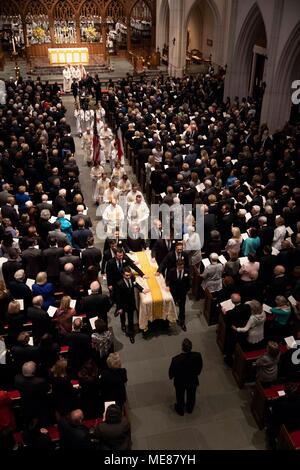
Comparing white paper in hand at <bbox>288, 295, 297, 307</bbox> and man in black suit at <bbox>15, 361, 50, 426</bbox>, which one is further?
white paper in hand at <bbox>288, 295, 297, 307</bbox>

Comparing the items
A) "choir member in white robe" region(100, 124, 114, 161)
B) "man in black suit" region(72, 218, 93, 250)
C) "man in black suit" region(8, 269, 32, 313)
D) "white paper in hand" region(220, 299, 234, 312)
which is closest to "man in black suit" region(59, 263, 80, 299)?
"man in black suit" region(8, 269, 32, 313)

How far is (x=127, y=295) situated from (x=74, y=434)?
3.15 metres

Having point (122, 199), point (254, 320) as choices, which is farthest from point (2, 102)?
point (254, 320)

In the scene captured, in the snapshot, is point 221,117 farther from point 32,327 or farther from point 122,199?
point 32,327

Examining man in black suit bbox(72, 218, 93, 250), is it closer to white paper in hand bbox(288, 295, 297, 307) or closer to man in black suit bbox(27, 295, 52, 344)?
man in black suit bbox(27, 295, 52, 344)

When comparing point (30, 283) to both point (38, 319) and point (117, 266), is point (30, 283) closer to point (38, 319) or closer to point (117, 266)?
point (38, 319)

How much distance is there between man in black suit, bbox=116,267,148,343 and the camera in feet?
26.0

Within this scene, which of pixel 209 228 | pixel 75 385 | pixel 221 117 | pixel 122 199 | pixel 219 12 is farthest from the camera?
pixel 219 12

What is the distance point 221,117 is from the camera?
18484 mm

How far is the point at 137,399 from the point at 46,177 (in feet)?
23.5

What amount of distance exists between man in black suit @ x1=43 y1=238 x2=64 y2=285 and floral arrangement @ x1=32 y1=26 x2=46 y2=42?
25.2 m
